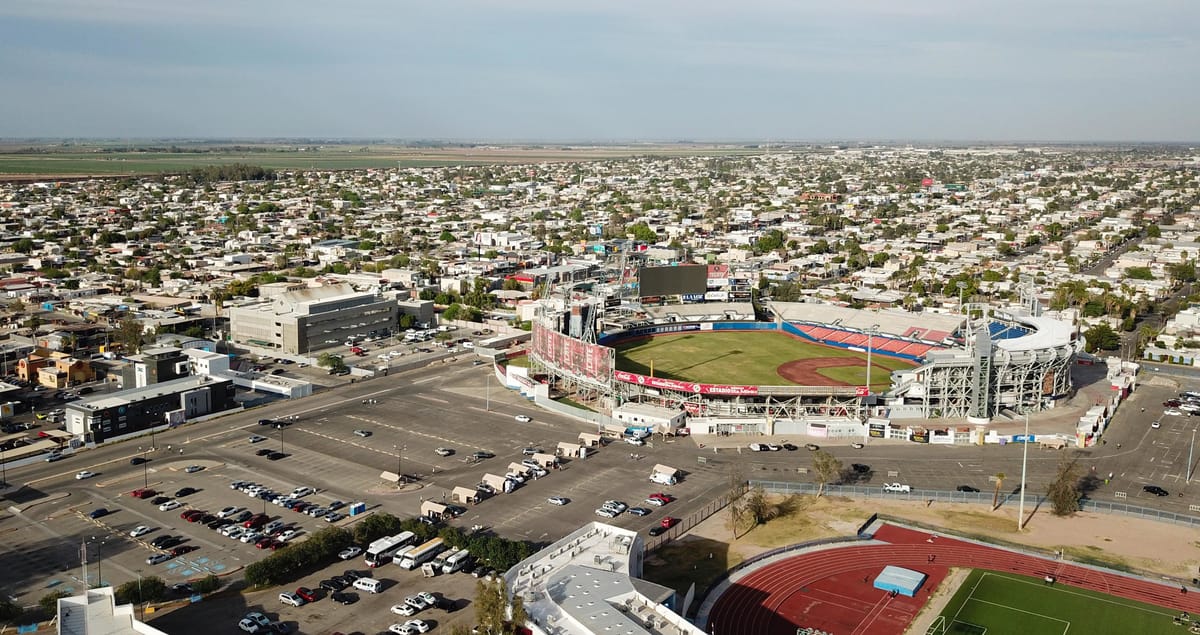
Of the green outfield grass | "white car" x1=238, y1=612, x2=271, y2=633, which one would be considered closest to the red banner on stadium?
the green outfield grass

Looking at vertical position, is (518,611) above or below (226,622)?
above

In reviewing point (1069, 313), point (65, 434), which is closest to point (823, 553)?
point (65, 434)

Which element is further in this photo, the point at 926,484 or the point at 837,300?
the point at 837,300

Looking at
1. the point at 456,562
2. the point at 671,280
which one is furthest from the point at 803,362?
the point at 456,562

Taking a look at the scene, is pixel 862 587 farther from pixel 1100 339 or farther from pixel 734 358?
pixel 1100 339

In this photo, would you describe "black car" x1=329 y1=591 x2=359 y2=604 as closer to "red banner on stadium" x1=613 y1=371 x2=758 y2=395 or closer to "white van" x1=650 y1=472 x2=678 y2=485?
"white van" x1=650 y1=472 x2=678 y2=485

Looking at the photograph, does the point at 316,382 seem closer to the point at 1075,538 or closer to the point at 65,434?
the point at 65,434

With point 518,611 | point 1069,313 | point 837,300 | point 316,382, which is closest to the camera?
point 518,611

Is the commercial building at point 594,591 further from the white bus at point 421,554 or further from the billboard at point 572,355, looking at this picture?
the billboard at point 572,355
